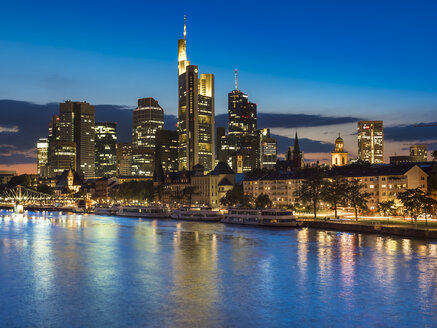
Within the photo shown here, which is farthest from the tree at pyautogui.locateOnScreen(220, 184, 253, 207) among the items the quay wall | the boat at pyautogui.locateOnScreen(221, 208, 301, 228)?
the quay wall

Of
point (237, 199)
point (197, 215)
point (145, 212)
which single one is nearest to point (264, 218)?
point (197, 215)

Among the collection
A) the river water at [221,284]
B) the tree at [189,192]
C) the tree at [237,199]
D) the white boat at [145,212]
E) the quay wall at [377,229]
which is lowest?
the river water at [221,284]

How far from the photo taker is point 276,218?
9750 centimetres

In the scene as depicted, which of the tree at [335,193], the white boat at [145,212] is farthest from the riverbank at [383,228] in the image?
the white boat at [145,212]

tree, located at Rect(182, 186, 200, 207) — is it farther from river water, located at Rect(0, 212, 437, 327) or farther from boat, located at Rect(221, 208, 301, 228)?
river water, located at Rect(0, 212, 437, 327)

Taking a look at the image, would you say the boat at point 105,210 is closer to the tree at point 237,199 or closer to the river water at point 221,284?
the tree at point 237,199

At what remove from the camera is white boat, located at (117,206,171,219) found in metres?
135

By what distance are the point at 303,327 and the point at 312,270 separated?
691 inches

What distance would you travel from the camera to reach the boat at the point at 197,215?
119m

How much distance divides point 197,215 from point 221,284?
269 ft

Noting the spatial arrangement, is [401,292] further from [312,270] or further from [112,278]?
[112,278]

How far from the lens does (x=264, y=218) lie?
10019cm

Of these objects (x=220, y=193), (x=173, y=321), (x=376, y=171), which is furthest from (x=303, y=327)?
(x=220, y=193)

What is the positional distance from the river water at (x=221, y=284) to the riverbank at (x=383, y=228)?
11.7ft
